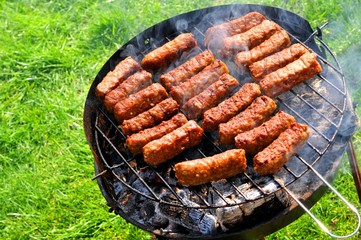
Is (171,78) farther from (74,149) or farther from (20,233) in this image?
(20,233)

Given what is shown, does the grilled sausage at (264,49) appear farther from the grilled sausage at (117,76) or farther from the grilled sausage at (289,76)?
the grilled sausage at (117,76)

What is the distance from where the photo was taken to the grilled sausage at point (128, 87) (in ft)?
13.2

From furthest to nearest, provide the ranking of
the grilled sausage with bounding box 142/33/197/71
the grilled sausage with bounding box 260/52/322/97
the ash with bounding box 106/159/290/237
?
1. the grilled sausage with bounding box 142/33/197/71
2. the grilled sausage with bounding box 260/52/322/97
3. the ash with bounding box 106/159/290/237

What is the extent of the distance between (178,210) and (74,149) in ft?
7.56

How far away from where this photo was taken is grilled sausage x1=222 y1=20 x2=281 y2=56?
4.18 meters

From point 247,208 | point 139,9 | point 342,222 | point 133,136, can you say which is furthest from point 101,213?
point 139,9

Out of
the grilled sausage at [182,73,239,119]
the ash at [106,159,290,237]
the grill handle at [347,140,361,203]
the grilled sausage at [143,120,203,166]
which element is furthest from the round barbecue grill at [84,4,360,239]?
the grill handle at [347,140,361,203]

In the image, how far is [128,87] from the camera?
407 cm

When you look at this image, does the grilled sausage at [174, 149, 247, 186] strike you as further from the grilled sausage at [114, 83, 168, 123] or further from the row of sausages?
the grilled sausage at [114, 83, 168, 123]

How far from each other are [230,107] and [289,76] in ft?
1.89

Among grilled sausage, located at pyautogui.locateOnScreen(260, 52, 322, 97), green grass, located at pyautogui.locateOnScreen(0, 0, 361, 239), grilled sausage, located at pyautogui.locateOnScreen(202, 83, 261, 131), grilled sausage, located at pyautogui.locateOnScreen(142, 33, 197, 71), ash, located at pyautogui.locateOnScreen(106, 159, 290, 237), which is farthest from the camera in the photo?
green grass, located at pyautogui.locateOnScreen(0, 0, 361, 239)

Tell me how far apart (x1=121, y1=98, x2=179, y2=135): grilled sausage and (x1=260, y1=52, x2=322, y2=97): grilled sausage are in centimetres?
80

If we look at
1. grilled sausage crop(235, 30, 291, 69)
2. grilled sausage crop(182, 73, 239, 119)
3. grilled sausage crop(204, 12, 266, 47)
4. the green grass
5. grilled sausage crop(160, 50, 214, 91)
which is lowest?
the green grass

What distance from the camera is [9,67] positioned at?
20.9ft
